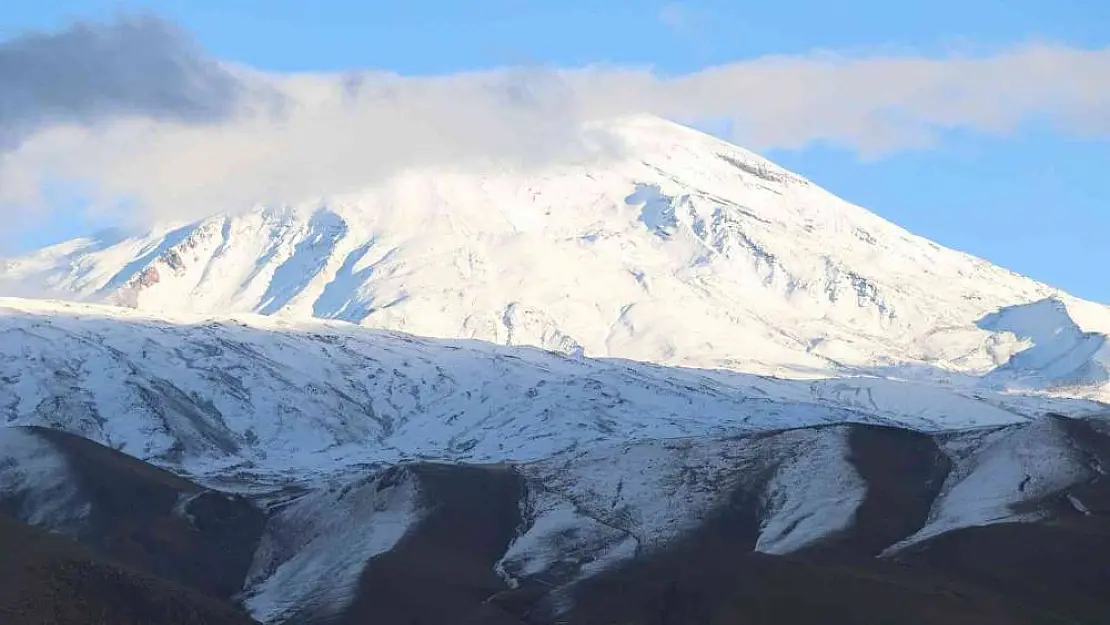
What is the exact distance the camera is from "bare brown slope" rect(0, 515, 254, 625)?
6294 inches

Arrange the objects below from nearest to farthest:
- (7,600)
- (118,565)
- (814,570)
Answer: (7,600) → (118,565) → (814,570)

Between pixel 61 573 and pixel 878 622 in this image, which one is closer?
pixel 61 573

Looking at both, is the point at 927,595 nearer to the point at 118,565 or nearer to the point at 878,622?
the point at 878,622

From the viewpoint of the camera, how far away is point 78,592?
539 ft

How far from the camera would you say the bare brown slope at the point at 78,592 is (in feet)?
525

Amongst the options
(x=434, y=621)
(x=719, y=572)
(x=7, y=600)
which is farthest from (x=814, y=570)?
(x=7, y=600)

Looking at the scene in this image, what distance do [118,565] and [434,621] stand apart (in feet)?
110

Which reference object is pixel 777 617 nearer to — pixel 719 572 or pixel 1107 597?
pixel 719 572

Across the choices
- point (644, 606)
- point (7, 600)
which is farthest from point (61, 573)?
point (644, 606)

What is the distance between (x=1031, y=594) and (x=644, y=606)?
128ft

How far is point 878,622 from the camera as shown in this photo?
180 metres

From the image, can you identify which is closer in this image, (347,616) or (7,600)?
(7,600)

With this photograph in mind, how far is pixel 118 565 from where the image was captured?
7067 inches

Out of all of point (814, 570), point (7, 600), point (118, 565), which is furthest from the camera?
point (814, 570)
